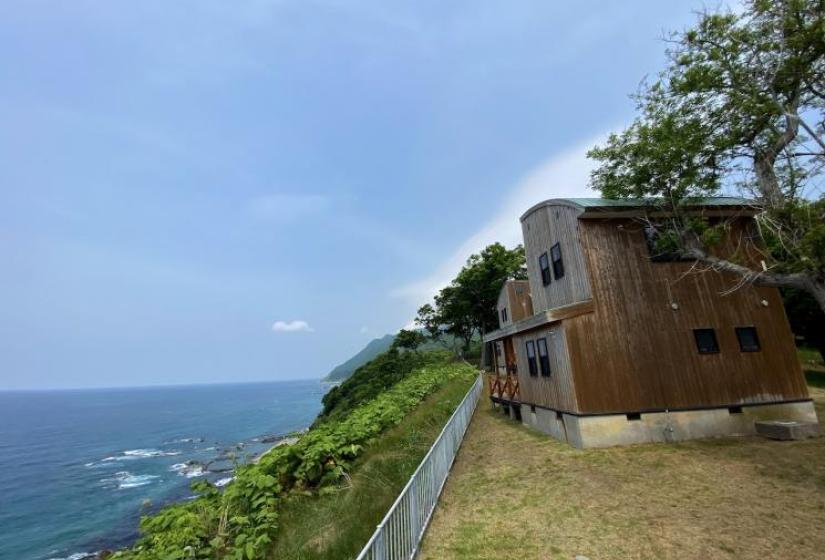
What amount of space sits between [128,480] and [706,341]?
4752 centimetres

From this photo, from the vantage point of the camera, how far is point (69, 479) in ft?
126

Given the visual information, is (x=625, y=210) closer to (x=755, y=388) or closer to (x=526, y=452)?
(x=755, y=388)

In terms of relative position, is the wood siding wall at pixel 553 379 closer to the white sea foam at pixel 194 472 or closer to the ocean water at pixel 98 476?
the ocean water at pixel 98 476

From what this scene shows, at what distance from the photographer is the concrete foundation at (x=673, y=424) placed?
36.9 ft

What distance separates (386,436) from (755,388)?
1183cm

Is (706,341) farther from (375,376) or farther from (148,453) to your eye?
(148,453)

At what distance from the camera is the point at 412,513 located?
597 centimetres

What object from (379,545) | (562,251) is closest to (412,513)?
(379,545)

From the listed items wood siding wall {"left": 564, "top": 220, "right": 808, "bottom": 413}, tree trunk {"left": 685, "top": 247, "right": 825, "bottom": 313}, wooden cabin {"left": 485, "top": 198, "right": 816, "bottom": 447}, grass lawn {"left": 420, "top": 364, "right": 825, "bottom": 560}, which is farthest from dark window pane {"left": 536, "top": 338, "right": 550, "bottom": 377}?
tree trunk {"left": 685, "top": 247, "right": 825, "bottom": 313}

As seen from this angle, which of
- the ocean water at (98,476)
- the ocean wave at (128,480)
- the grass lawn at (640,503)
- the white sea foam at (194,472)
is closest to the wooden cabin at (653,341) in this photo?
the grass lawn at (640,503)

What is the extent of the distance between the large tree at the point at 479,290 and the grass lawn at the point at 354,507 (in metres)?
31.0

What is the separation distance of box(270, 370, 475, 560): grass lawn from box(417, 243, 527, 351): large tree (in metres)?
31.0

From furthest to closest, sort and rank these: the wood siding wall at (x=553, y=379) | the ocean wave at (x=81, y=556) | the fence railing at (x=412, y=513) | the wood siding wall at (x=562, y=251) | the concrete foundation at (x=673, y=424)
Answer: the ocean wave at (x=81, y=556)
the wood siding wall at (x=562, y=251)
the wood siding wall at (x=553, y=379)
the concrete foundation at (x=673, y=424)
the fence railing at (x=412, y=513)

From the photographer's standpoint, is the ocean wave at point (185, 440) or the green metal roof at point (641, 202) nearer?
the green metal roof at point (641, 202)
